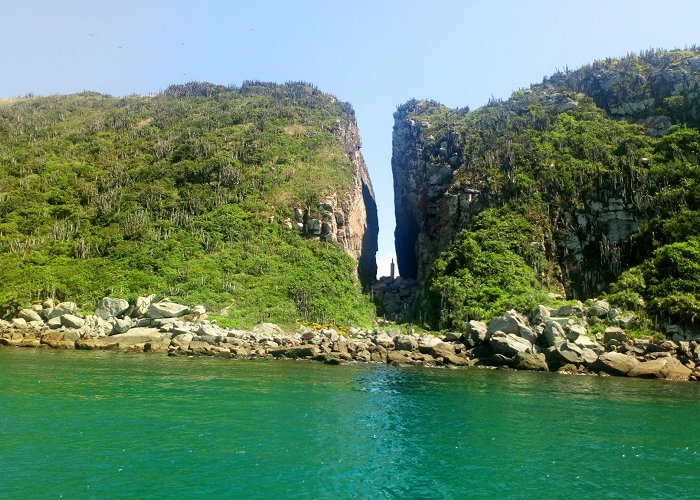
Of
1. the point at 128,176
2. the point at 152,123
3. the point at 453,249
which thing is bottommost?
the point at 453,249

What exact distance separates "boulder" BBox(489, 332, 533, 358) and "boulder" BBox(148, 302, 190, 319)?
33.3 meters

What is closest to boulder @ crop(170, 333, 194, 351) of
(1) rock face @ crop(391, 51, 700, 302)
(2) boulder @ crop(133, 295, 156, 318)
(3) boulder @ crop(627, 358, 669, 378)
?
(2) boulder @ crop(133, 295, 156, 318)

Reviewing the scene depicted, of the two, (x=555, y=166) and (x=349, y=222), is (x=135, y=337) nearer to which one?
(x=349, y=222)

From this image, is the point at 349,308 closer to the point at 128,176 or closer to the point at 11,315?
the point at 11,315

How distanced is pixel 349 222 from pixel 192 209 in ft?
88.1

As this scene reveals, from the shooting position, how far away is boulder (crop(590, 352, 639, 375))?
1458 inches

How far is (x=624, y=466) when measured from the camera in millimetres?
15094

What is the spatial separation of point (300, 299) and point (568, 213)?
40906 mm

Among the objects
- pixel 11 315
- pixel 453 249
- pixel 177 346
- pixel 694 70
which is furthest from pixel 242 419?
pixel 694 70

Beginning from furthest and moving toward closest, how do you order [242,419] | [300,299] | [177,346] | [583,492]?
[300,299] < [177,346] < [242,419] < [583,492]

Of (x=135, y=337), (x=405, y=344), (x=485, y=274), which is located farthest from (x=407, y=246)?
(x=135, y=337)

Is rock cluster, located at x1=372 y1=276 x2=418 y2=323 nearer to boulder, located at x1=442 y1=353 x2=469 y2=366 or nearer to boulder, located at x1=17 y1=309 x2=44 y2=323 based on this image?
boulder, located at x1=442 y1=353 x2=469 y2=366

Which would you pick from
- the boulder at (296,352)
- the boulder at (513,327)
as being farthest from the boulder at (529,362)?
the boulder at (296,352)

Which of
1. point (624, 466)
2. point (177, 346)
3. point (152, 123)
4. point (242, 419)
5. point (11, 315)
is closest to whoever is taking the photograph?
point (624, 466)
